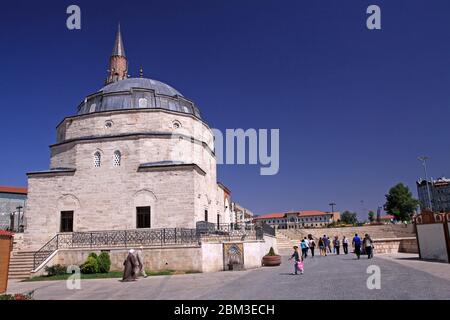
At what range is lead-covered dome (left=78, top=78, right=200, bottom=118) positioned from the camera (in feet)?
85.7

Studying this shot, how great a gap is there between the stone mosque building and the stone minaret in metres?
15.5

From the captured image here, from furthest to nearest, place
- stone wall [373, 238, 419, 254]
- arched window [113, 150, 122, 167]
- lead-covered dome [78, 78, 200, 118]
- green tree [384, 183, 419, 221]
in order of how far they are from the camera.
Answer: green tree [384, 183, 419, 221]
lead-covered dome [78, 78, 200, 118]
stone wall [373, 238, 419, 254]
arched window [113, 150, 122, 167]

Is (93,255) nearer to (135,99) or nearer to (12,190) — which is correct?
(135,99)

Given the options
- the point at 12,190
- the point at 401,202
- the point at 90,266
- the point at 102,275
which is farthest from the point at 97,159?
the point at 401,202

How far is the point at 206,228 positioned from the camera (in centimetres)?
1959

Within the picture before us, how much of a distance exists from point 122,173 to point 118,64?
23.3 metres

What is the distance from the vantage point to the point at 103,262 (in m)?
17.0

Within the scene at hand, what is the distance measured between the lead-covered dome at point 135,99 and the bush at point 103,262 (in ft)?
38.0

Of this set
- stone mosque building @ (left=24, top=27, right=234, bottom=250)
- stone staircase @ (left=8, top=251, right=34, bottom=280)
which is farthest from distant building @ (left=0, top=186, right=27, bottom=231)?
stone staircase @ (left=8, top=251, right=34, bottom=280)

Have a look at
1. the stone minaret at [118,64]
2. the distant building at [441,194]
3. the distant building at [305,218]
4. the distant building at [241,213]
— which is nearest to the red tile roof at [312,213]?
the distant building at [305,218]

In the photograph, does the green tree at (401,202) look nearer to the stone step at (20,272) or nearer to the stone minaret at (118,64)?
the stone minaret at (118,64)

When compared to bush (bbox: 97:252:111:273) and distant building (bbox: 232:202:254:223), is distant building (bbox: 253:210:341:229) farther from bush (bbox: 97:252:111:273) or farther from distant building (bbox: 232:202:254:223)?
bush (bbox: 97:252:111:273)

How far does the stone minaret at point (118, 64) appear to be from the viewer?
136 ft
